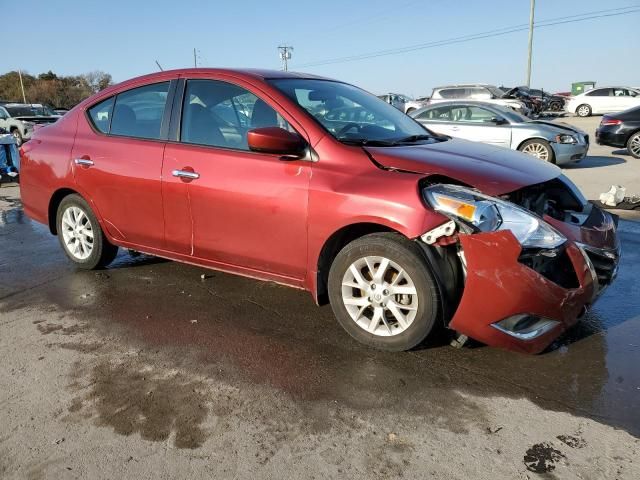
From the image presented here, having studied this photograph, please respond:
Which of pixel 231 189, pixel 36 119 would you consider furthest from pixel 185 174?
pixel 36 119

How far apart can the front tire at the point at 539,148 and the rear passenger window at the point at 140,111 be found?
875 cm

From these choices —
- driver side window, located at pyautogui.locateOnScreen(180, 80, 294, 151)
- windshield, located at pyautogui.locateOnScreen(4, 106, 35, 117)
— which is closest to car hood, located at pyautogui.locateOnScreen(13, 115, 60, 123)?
windshield, located at pyautogui.locateOnScreen(4, 106, 35, 117)

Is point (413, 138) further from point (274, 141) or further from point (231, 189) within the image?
point (231, 189)

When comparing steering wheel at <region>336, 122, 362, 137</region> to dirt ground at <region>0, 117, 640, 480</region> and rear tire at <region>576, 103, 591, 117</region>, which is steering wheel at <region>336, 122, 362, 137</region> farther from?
rear tire at <region>576, 103, 591, 117</region>

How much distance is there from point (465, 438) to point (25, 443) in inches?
80.7

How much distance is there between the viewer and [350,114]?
13.2ft

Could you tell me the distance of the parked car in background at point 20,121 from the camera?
65.5 ft

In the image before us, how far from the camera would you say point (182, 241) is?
4129mm

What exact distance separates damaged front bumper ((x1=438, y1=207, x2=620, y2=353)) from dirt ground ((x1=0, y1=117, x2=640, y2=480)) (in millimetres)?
273

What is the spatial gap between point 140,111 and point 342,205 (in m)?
2.12

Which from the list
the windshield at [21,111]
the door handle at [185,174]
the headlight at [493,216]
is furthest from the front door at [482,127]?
the windshield at [21,111]

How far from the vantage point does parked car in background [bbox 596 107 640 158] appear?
1267cm

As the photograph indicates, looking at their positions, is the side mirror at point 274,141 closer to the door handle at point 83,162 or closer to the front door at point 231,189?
the front door at point 231,189

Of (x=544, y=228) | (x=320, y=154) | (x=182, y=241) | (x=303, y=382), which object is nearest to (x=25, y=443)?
(x=303, y=382)
